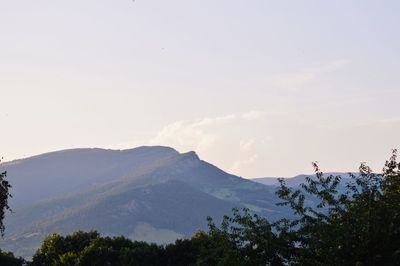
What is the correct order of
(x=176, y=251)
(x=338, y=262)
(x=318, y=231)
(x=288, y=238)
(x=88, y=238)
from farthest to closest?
(x=88, y=238)
(x=176, y=251)
(x=288, y=238)
(x=318, y=231)
(x=338, y=262)

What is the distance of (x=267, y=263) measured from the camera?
2547 cm

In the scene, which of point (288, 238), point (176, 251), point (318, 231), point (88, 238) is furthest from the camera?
point (88, 238)

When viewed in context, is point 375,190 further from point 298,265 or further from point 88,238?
point 88,238

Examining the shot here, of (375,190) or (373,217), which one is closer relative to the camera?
(373,217)

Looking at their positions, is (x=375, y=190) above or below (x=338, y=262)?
above

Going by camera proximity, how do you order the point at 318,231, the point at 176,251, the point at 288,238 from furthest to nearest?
the point at 176,251 < the point at 288,238 < the point at 318,231

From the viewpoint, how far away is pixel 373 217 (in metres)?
22.9

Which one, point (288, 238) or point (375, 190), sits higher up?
point (375, 190)

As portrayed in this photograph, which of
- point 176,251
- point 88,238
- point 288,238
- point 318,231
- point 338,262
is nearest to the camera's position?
point 338,262

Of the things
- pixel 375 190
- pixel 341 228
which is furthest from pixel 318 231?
pixel 375 190

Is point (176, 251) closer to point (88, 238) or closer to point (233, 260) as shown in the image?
point (88, 238)

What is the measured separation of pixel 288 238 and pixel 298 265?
203 cm

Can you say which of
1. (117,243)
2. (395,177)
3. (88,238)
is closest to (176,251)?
(117,243)

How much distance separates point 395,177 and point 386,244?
537cm
